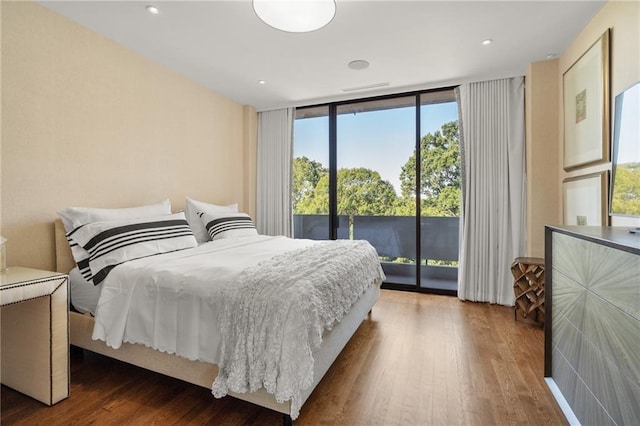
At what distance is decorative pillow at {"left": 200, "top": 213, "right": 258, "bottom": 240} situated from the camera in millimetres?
3225

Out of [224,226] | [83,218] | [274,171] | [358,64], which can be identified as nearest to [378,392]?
[224,226]

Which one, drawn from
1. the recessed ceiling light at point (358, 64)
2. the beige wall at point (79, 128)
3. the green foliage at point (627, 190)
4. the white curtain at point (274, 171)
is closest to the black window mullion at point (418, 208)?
the recessed ceiling light at point (358, 64)

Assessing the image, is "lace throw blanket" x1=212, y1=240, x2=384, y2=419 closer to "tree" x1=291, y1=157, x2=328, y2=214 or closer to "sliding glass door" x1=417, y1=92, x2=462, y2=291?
"sliding glass door" x1=417, y1=92, x2=462, y2=291

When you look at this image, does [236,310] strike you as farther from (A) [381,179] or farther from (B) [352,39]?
(A) [381,179]

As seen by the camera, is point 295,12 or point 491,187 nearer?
Result: point 295,12

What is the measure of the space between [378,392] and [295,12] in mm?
2396

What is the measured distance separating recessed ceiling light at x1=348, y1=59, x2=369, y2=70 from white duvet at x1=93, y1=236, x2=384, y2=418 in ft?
6.67

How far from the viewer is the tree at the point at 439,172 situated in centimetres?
379

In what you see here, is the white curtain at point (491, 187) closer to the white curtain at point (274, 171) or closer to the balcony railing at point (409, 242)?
the balcony railing at point (409, 242)

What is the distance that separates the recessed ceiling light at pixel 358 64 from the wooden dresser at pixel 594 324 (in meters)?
2.25

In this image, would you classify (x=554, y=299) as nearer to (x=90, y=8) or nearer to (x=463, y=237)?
(x=463, y=237)

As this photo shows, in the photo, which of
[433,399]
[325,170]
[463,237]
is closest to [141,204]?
[325,170]

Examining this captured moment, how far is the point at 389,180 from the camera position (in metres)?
4.12

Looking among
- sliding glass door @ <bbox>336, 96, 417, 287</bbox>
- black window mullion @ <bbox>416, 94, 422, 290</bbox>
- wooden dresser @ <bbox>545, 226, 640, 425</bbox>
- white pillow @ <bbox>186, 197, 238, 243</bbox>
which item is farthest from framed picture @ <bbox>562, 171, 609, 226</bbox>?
white pillow @ <bbox>186, 197, 238, 243</bbox>
